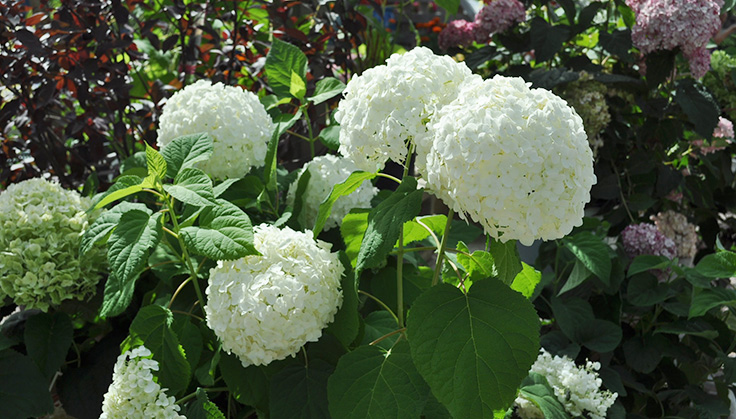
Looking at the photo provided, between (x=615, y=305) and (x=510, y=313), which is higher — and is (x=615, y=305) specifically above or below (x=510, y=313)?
below

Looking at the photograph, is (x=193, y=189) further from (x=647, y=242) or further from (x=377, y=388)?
(x=647, y=242)

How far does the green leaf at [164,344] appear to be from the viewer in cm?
109

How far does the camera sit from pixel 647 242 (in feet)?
6.30

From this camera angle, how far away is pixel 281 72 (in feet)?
4.99

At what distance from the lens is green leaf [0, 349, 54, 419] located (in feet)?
4.10

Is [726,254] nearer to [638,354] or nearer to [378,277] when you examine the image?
[638,354]

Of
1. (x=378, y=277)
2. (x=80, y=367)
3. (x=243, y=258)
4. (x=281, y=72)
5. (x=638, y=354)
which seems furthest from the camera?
(x=638, y=354)

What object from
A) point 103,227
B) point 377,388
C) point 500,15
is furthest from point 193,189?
point 500,15

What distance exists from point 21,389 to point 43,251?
0.27m

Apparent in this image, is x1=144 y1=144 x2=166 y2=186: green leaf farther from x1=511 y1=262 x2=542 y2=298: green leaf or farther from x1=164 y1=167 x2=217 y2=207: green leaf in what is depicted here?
x1=511 y1=262 x2=542 y2=298: green leaf

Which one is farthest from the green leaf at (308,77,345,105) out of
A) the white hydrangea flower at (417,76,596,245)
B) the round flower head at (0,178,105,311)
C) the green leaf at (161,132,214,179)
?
the white hydrangea flower at (417,76,596,245)

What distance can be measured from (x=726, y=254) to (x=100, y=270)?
141 centimetres

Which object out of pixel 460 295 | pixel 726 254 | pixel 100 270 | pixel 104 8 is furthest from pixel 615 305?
pixel 104 8

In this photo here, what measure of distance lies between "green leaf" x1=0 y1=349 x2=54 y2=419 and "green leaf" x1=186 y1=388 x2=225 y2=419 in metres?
0.41
